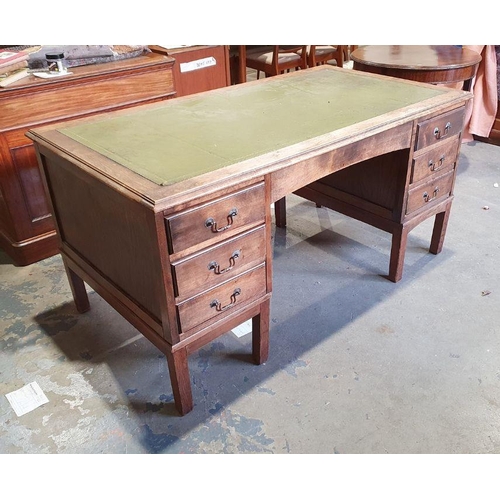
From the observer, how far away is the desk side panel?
1.32 metres

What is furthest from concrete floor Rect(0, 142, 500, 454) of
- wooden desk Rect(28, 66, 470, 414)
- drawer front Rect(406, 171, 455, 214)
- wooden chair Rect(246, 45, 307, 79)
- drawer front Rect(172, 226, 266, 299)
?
wooden chair Rect(246, 45, 307, 79)

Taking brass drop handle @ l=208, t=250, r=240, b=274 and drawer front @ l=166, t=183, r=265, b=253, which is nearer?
drawer front @ l=166, t=183, r=265, b=253

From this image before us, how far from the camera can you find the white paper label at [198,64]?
2.68 m

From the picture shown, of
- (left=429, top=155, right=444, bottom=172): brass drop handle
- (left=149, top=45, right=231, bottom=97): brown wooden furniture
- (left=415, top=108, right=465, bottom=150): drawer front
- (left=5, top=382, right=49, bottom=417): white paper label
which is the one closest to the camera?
(left=5, top=382, right=49, bottom=417): white paper label

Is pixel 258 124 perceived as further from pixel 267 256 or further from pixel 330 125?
pixel 267 256

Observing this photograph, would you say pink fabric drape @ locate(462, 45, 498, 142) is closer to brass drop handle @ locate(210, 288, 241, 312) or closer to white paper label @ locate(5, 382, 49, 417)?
brass drop handle @ locate(210, 288, 241, 312)

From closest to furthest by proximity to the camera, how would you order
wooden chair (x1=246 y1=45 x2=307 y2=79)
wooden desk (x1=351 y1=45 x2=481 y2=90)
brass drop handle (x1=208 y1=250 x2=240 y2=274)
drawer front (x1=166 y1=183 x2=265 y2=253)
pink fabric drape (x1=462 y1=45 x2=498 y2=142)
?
drawer front (x1=166 y1=183 x2=265 y2=253)
brass drop handle (x1=208 y1=250 x2=240 y2=274)
wooden desk (x1=351 y1=45 x2=481 y2=90)
pink fabric drape (x1=462 y1=45 x2=498 y2=142)
wooden chair (x1=246 y1=45 x2=307 y2=79)

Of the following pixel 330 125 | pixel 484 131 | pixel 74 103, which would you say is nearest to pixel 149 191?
pixel 330 125

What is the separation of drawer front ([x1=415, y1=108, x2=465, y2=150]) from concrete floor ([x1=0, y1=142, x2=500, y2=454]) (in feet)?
1.93

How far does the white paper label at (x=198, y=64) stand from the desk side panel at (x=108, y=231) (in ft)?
4.17

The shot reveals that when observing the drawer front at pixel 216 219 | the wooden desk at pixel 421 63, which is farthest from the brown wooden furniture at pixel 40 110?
the drawer front at pixel 216 219

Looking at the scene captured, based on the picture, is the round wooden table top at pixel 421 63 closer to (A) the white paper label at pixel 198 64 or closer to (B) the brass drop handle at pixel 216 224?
(A) the white paper label at pixel 198 64

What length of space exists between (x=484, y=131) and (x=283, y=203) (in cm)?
180

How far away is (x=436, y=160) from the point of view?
201 cm
